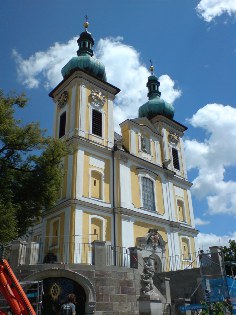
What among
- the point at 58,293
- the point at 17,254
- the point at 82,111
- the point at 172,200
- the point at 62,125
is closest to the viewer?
the point at 58,293

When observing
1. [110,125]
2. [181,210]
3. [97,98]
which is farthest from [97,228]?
[97,98]

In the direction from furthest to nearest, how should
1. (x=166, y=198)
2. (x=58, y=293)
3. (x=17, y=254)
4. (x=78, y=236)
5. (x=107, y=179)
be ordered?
(x=166, y=198), (x=107, y=179), (x=78, y=236), (x=17, y=254), (x=58, y=293)

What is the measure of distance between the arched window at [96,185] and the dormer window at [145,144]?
5.72 m

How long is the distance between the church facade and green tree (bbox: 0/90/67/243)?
9.49 ft

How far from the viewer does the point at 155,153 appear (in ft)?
94.5

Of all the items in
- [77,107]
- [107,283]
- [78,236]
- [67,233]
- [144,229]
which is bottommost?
[107,283]

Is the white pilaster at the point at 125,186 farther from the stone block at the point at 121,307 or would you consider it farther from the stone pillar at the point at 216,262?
the stone block at the point at 121,307

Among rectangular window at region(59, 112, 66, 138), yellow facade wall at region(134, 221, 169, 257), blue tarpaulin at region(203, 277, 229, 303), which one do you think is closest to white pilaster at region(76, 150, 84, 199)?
rectangular window at region(59, 112, 66, 138)

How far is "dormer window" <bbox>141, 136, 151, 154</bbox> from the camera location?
28.0m

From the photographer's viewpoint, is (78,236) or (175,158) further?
(175,158)

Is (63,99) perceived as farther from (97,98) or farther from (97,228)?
(97,228)

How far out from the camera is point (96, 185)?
906 inches

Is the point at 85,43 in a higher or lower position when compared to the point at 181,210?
higher

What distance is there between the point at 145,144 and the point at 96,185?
7.14m
